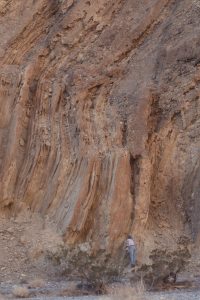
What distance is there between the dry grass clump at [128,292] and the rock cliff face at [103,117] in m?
2.64

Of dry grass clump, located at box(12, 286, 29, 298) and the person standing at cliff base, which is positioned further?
the person standing at cliff base

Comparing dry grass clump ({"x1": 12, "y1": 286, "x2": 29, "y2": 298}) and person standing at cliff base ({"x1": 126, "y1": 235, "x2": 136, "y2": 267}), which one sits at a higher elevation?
person standing at cliff base ({"x1": 126, "y1": 235, "x2": 136, "y2": 267})

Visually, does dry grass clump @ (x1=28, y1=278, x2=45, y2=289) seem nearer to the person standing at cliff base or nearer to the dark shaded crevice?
the person standing at cliff base

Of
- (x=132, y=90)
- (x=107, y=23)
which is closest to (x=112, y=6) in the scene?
(x=107, y=23)

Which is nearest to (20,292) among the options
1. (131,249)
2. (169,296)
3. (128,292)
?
(128,292)

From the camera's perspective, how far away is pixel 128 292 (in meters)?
12.4

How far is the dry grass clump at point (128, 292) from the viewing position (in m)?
12.1

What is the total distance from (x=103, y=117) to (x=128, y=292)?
633cm

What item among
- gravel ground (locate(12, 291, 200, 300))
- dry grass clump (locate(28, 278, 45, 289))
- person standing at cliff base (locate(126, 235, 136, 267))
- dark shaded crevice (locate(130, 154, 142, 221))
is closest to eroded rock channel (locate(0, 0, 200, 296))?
dark shaded crevice (locate(130, 154, 142, 221))

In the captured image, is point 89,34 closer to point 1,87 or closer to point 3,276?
point 1,87

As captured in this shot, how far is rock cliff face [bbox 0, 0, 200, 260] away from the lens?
16.6 metres

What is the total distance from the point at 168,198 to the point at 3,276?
4.66 meters

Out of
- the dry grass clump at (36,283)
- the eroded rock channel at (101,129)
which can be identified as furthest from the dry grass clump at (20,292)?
the eroded rock channel at (101,129)

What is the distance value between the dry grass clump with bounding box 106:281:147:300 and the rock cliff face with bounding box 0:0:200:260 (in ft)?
8.65
